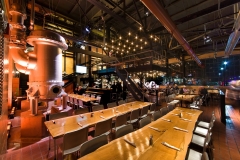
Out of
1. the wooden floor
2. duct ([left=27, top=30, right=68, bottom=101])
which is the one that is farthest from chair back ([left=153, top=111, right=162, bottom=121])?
duct ([left=27, top=30, right=68, bottom=101])

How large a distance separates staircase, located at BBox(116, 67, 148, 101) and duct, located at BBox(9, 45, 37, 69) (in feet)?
17.1

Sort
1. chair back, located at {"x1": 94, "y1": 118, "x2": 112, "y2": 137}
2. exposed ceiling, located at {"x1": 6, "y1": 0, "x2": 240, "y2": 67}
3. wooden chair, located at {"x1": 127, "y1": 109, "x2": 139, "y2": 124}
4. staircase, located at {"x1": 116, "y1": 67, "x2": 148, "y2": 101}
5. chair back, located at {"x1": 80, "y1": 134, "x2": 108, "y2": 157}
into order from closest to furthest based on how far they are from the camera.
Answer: chair back, located at {"x1": 80, "y1": 134, "x2": 108, "y2": 157}
chair back, located at {"x1": 94, "y1": 118, "x2": 112, "y2": 137}
wooden chair, located at {"x1": 127, "y1": 109, "x2": 139, "y2": 124}
exposed ceiling, located at {"x1": 6, "y1": 0, "x2": 240, "y2": 67}
staircase, located at {"x1": 116, "y1": 67, "x2": 148, "y2": 101}

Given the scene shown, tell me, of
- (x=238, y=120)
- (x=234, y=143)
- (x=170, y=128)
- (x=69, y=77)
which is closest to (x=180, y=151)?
(x=170, y=128)

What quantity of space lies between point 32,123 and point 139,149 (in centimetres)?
364

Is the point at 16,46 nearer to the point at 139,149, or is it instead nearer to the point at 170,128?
the point at 139,149

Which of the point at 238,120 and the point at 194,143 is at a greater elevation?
the point at 194,143

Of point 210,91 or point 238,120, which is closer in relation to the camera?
point 238,120

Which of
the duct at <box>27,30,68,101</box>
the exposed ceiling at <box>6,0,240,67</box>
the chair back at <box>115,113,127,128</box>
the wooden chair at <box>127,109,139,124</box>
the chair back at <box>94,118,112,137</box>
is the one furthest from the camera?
Answer: the exposed ceiling at <box>6,0,240,67</box>

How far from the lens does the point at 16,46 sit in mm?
3207

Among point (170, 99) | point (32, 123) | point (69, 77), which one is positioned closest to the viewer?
point (32, 123)

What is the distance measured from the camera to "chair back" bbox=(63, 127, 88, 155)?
1981 millimetres

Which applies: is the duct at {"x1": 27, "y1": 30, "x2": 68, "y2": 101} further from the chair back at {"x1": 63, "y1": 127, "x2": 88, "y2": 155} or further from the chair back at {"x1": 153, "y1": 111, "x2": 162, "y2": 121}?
the chair back at {"x1": 153, "y1": 111, "x2": 162, "y2": 121}

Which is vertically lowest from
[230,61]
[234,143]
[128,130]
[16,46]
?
[234,143]

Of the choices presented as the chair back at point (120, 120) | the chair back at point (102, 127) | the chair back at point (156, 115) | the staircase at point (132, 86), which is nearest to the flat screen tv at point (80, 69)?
the staircase at point (132, 86)
